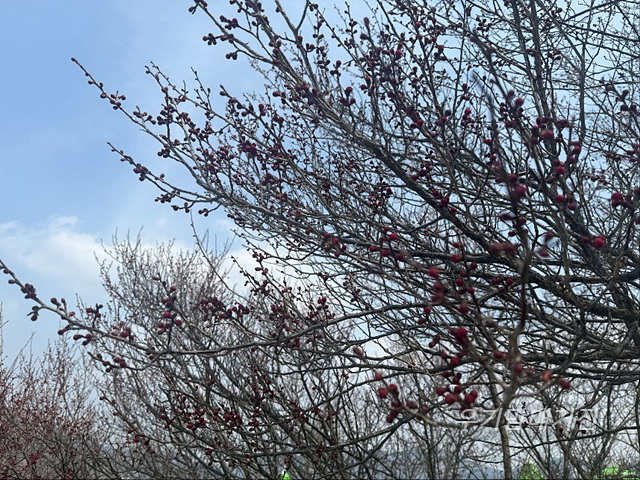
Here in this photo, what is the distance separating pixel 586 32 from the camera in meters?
5.34

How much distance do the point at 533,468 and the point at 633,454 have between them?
150 inches

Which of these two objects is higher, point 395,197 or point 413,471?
point 395,197

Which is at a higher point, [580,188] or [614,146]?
[614,146]

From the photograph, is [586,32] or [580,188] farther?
[586,32]

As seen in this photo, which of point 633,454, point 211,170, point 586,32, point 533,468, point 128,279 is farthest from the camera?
point 128,279

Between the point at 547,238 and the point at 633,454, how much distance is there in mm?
14177

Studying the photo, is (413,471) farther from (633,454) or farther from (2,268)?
(2,268)

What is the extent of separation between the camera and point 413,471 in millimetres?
12227

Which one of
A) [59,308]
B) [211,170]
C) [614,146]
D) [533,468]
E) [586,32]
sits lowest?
[59,308]

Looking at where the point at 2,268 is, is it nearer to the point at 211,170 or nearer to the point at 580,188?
the point at 211,170

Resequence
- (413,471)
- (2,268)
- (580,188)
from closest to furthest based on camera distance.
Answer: (2,268), (580,188), (413,471)

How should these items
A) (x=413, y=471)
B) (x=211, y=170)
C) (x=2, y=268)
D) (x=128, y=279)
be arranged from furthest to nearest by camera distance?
(x=128, y=279) → (x=413, y=471) → (x=211, y=170) → (x=2, y=268)

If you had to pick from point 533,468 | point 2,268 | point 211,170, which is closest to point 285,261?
point 211,170

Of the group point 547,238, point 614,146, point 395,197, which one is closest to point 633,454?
point 614,146
